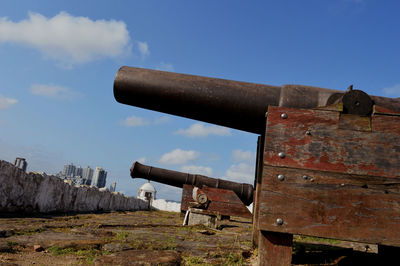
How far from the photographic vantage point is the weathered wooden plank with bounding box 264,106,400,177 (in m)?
2.01

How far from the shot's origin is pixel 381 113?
209 cm

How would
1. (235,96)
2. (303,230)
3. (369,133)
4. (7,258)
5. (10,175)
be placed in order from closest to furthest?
(303,230), (369,133), (7,258), (235,96), (10,175)

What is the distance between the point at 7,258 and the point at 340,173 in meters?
2.66

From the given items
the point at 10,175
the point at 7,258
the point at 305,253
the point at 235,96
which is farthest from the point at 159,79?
the point at 10,175

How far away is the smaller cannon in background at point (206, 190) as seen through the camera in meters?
8.06

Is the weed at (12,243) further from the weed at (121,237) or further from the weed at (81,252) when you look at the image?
the weed at (121,237)

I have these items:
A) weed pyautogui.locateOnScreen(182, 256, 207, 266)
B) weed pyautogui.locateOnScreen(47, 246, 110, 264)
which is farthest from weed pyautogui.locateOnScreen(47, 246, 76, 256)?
weed pyautogui.locateOnScreen(182, 256, 207, 266)

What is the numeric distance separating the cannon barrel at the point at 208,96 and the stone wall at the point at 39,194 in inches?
168

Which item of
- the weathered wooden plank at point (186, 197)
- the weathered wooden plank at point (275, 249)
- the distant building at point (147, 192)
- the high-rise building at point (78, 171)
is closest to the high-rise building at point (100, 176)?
the high-rise building at point (78, 171)

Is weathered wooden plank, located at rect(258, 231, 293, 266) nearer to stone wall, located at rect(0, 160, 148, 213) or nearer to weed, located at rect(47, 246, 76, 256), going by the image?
weed, located at rect(47, 246, 76, 256)

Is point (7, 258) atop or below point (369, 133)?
below

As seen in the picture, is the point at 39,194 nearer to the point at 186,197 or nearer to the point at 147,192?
the point at 186,197

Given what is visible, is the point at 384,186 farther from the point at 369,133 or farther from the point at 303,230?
the point at 303,230

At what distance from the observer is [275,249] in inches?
75.9
